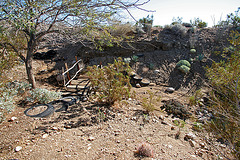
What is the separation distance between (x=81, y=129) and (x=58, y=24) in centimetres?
292

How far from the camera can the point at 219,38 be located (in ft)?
33.0

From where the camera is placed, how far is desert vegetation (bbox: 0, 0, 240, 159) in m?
2.88

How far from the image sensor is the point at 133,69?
8938 millimetres

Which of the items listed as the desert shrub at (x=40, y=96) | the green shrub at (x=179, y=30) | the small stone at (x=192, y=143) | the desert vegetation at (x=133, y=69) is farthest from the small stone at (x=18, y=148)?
the green shrub at (x=179, y=30)

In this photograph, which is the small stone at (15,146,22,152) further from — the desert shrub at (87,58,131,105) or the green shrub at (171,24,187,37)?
the green shrub at (171,24,187,37)

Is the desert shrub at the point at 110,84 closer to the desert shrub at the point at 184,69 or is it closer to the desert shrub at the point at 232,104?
the desert shrub at the point at 232,104

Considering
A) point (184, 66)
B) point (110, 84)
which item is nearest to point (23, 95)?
point (110, 84)

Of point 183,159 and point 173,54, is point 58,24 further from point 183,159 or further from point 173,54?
point 173,54

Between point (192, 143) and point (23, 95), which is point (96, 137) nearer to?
point (192, 143)

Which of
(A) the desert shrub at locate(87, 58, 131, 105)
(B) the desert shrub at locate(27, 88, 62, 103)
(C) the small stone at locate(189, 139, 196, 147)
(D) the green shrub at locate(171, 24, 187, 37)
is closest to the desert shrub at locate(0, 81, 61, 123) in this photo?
(B) the desert shrub at locate(27, 88, 62, 103)

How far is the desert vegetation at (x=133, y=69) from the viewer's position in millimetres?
2875

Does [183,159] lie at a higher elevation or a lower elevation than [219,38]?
lower

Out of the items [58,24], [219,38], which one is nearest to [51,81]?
[58,24]

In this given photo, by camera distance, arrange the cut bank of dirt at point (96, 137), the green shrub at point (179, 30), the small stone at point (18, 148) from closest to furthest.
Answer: the small stone at point (18, 148) < the cut bank of dirt at point (96, 137) < the green shrub at point (179, 30)
